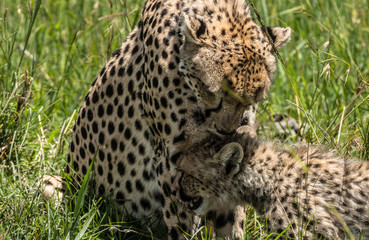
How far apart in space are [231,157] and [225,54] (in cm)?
60

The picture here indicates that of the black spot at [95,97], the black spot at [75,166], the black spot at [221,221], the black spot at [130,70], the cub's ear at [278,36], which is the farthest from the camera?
the black spot at [75,166]

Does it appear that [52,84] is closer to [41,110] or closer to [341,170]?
[41,110]

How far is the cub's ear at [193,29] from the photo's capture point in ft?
12.2

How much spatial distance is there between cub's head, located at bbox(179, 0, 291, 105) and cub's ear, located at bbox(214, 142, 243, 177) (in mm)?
315

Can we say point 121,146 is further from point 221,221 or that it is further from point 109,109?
point 221,221

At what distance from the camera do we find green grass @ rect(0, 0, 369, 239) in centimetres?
411

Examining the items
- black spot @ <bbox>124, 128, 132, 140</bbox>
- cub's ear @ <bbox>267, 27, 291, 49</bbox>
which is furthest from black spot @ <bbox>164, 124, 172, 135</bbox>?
cub's ear @ <bbox>267, 27, 291, 49</bbox>

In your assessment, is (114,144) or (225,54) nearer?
(225,54)

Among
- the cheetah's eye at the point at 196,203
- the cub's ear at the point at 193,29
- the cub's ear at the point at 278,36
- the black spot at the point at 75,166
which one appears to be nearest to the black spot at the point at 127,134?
the black spot at the point at 75,166

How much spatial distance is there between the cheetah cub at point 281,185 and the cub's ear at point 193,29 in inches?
23.8

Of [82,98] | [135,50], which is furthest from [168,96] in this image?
[82,98]

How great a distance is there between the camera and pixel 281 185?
3.92 metres

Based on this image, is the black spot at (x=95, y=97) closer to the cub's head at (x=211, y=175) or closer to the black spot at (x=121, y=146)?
the black spot at (x=121, y=146)

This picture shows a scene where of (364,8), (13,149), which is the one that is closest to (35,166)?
(13,149)
